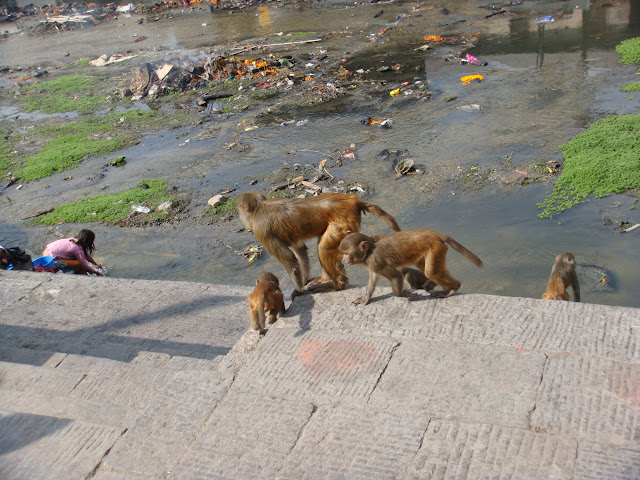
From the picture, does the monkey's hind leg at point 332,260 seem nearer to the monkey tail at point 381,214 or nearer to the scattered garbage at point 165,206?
the monkey tail at point 381,214

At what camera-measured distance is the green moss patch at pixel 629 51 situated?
12.6 metres

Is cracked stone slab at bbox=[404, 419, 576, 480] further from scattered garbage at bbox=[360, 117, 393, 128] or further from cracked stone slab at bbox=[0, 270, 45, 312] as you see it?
scattered garbage at bbox=[360, 117, 393, 128]

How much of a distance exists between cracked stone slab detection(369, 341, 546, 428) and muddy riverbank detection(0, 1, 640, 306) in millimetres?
2647

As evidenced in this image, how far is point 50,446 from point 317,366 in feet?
6.50

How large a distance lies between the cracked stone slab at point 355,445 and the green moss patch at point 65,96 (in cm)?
1459

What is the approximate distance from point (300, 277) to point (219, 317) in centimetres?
129

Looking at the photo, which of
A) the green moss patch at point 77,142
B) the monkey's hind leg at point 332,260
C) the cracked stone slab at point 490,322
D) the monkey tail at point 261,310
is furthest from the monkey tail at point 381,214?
the green moss patch at point 77,142

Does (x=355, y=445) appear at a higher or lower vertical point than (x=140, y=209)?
higher

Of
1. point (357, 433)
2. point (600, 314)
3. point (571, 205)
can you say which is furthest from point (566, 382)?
point (571, 205)

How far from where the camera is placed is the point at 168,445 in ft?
12.7

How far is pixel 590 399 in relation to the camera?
3627 millimetres

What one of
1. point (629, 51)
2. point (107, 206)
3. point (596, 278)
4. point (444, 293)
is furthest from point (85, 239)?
point (629, 51)

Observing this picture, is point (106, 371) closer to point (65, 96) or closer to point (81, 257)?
point (81, 257)

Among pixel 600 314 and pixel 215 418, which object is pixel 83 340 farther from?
pixel 600 314
